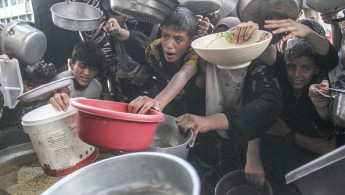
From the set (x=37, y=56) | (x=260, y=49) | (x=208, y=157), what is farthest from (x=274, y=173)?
(x=37, y=56)

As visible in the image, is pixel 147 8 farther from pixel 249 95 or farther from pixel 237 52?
pixel 249 95

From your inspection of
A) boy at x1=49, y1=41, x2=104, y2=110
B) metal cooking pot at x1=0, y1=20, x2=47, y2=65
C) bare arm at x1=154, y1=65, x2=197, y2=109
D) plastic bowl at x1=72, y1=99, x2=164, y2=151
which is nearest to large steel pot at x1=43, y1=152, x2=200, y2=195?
plastic bowl at x1=72, y1=99, x2=164, y2=151

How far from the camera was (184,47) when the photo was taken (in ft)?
6.21

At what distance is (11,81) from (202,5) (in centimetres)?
139

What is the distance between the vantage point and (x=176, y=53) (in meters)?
1.89

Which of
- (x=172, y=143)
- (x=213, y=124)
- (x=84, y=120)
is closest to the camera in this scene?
(x=84, y=120)

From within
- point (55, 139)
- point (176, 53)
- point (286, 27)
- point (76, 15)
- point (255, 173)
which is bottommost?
point (255, 173)

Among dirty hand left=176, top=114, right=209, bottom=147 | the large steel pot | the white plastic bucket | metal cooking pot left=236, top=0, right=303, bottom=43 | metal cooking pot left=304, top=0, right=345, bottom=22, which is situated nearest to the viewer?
the large steel pot

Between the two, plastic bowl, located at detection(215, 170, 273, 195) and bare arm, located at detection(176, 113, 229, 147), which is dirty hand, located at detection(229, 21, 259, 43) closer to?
bare arm, located at detection(176, 113, 229, 147)

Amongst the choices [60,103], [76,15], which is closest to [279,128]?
[60,103]

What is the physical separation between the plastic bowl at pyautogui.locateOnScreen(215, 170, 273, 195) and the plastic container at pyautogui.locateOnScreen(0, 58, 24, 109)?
4.64ft

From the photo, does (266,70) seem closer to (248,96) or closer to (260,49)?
(248,96)

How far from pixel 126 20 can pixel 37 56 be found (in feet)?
3.04

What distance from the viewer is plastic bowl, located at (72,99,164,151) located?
3.06 feet
